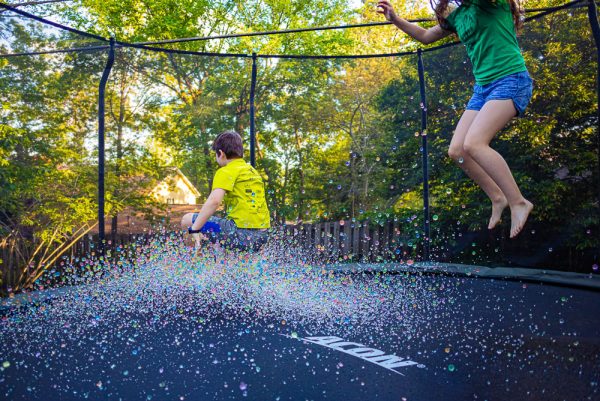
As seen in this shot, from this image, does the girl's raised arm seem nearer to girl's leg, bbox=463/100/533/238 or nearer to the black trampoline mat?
girl's leg, bbox=463/100/533/238

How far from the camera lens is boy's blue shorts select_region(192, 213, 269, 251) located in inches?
102

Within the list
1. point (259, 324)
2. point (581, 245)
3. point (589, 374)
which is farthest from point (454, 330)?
point (581, 245)

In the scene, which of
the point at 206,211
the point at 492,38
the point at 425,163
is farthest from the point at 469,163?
the point at 425,163

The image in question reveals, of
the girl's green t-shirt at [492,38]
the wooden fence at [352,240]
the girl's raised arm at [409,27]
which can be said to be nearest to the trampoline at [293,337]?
the girl's green t-shirt at [492,38]

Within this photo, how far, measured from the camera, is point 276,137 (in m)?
6.83

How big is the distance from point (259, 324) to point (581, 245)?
2589 mm

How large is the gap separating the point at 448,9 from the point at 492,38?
0.25 metres

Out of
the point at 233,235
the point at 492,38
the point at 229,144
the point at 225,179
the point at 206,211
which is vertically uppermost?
the point at 492,38

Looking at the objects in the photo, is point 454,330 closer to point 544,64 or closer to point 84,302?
point 84,302

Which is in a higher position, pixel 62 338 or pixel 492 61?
pixel 492 61

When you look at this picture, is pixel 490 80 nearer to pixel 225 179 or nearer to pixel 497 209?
pixel 497 209

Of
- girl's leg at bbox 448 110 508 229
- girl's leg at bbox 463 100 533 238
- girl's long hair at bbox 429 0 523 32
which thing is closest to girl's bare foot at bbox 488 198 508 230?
girl's leg at bbox 448 110 508 229

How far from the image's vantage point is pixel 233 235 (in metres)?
2.61

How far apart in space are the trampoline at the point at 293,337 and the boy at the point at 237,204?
0.17m
